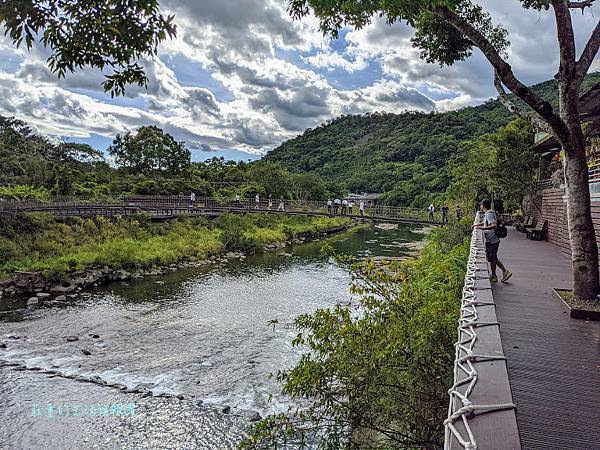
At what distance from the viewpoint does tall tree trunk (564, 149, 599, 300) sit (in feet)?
15.0

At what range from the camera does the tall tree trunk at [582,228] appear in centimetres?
457

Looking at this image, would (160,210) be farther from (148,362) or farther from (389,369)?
(389,369)

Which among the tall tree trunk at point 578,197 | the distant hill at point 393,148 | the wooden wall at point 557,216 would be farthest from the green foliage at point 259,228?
the tall tree trunk at point 578,197

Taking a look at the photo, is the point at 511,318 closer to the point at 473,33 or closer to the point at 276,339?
the point at 473,33

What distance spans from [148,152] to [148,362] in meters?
33.0

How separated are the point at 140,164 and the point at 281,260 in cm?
2135

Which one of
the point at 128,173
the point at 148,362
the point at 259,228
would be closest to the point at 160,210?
the point at 259,228

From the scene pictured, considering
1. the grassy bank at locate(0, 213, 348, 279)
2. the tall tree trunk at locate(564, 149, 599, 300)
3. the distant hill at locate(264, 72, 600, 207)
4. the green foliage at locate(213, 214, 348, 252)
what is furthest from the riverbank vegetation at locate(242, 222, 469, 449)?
the distant hill at locate(264, 72, 600, 207)

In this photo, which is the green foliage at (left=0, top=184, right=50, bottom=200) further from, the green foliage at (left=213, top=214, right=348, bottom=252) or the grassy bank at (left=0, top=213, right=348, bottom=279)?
the green foliage at (left=213, top=214, right=348, bottom=252)

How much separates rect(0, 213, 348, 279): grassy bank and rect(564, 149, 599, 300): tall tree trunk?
17606mm

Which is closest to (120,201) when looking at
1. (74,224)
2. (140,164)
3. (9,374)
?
(74,224)

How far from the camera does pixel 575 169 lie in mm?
4598

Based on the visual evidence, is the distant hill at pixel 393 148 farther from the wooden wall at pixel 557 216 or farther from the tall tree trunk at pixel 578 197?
the tall tree trunk at pixel 578 197

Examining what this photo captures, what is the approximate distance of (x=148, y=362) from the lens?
10.4 metres
